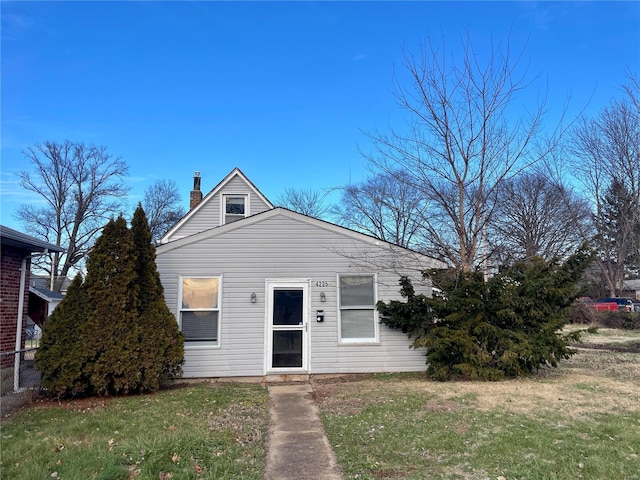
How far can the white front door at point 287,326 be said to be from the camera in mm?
9109

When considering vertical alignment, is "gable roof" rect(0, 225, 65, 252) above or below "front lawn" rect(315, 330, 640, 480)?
above

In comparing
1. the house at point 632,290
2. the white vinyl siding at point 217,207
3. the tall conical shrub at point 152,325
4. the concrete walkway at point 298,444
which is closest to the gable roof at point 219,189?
the white vinyl siding at point 217,207

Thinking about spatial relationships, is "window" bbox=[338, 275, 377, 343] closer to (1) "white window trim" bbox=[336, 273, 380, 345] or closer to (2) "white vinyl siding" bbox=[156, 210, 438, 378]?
(1) "white window trim" bbox=[336, 273, 380, 345]

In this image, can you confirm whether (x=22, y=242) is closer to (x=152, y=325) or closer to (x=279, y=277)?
(x=152, y=325)

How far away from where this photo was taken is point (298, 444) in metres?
4.73

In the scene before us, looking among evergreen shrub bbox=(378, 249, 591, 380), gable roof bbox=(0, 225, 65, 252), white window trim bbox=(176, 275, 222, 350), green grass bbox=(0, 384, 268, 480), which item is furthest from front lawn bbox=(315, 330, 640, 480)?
gable roof bbox=(0, 225, 65, 252)

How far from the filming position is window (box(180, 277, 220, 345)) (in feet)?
29.5

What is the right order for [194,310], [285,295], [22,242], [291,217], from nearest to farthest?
1. [22,242]
2. [194,310]
3. [285,295]
4. [291,217]

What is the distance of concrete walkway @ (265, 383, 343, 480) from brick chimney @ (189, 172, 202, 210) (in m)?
11.8

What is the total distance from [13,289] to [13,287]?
4 centimetres

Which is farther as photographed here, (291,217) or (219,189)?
(219,189)

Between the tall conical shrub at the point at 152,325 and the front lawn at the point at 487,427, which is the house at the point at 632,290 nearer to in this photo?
the front lawn at the point at 487,427

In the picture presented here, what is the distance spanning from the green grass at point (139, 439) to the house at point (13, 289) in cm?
208

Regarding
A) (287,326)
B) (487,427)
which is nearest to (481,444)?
(487,427)
